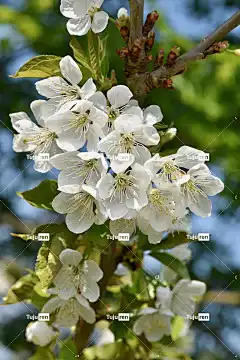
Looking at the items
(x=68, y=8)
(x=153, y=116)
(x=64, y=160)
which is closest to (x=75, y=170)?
(x=64, y=160)

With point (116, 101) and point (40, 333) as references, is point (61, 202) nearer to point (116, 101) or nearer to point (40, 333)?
point (116, 101)

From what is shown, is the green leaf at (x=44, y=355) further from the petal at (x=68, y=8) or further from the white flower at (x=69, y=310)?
the petal at (x=68, y=8)

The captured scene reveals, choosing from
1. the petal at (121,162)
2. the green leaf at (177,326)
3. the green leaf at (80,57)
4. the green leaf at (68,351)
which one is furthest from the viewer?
the green leaf at (177,326)

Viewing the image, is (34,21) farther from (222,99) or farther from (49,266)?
(49,266)

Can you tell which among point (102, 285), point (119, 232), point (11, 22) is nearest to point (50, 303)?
point (102, 285)

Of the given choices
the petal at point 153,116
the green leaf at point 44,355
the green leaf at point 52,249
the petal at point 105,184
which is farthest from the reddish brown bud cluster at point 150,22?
the green leaf at point 44,355

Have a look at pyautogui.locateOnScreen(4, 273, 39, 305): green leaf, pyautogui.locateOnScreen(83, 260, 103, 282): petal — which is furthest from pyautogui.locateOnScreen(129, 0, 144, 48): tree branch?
pyautogui.locateOnScreen(4, 273, 39, 305): green leaf
